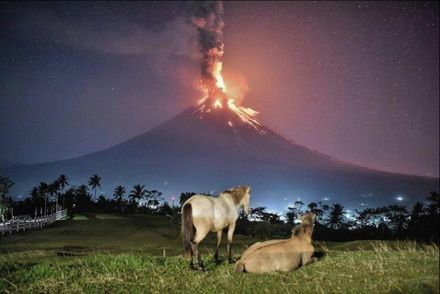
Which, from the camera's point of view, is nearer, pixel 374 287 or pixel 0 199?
pixel 374 287

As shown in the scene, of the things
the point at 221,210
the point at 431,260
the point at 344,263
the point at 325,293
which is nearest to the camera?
the point at 431,260

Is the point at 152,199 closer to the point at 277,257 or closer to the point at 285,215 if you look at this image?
the point at 285,215

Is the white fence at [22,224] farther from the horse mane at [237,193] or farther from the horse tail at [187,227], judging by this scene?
the horse tail at [187,227]

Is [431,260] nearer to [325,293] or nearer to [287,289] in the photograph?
[325,293]

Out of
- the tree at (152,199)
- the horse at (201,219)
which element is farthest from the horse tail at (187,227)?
the tree at (152,199)

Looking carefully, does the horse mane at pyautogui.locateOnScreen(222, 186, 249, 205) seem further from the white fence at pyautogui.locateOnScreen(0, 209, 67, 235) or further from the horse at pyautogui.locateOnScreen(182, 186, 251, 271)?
the white fence at pyautogui.locateOnScreen(0, 209, 67, 235)

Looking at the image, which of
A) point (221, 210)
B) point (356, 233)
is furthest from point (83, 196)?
point (221, 210)
